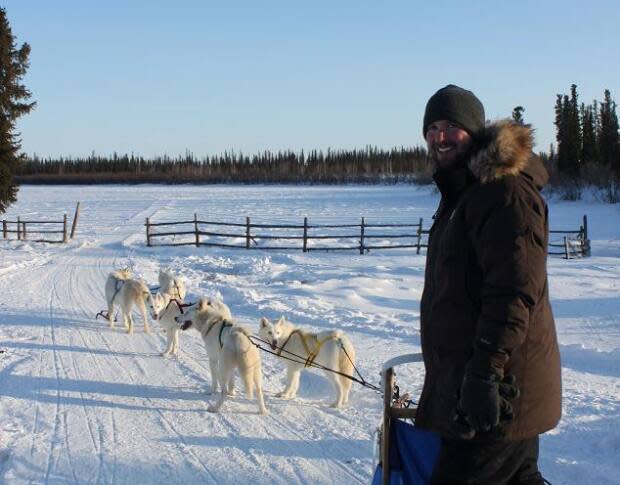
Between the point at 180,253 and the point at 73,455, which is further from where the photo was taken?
the point at 180,253

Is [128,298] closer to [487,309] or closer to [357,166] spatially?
[487,309]

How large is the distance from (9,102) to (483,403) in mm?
29349

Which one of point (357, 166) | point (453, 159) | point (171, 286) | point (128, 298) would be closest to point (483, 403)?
point (453, 159)

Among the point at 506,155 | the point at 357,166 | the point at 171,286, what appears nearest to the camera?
the point at 506,155

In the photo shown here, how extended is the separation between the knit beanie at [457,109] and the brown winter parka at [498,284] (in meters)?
0.11

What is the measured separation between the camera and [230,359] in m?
6.68

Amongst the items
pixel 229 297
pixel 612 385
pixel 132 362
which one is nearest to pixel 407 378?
pixel 612 385

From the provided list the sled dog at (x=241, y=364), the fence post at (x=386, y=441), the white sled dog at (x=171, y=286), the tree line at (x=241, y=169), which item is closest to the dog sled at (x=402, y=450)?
the fence post at (x=386, y=441)

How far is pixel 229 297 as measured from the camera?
13891 mm

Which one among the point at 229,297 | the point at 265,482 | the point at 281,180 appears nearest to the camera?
the point at 265,482

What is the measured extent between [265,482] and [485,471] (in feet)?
9.06

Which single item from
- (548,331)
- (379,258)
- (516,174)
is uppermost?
(516,174)

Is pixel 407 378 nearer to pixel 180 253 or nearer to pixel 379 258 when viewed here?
pixel 379 258

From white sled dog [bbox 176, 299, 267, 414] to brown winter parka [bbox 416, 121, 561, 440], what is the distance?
3.90m
